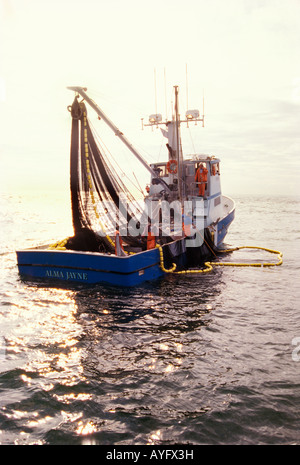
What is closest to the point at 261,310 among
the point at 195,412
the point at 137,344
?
the point at 137,344

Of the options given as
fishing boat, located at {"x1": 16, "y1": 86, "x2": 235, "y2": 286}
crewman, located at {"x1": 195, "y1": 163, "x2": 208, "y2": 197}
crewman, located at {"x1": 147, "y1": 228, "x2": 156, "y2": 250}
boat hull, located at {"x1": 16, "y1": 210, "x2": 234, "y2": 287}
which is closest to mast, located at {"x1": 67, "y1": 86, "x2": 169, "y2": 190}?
fishing boat, located at {"x1": 16, "y1": 86, "x2": 235, "y2": 286}

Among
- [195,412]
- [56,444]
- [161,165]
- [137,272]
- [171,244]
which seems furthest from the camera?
[161,165]

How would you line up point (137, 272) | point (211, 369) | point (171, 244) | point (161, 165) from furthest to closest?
point (161, 165) < point (171, 244) < point (137, 272) < point (211, 369)

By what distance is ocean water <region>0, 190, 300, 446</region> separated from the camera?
18.7 feet

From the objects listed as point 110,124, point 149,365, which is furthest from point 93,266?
point 110,124

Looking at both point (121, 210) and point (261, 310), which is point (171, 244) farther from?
point (261, 310)

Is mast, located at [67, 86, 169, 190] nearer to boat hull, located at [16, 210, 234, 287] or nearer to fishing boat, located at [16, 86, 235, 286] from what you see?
fishing boat, located at [16, 86, 235, 286]

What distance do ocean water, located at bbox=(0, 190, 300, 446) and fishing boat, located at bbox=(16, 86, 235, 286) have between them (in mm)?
1017

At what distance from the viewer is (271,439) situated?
213 inches

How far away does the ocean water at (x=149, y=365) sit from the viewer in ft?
18.7

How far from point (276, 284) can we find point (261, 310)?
371 cm

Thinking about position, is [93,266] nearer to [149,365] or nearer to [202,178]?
[149,365]

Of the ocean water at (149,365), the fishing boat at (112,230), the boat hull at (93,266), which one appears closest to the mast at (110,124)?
the fishing boat at (112,230)

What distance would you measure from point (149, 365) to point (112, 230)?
10464 mm
